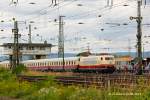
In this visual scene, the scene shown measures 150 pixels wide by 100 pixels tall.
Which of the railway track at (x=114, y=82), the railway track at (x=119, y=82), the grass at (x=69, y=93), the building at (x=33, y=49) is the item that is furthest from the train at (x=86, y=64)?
the grass at (x=69, y=93)

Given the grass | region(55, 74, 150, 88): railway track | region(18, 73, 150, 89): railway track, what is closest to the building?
region(18, 73, 150, 89): railway track

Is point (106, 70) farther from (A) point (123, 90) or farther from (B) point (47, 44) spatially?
(B) point (47, 44)

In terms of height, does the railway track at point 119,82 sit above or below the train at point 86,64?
above

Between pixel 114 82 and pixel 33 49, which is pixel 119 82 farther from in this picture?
pixel 33 49

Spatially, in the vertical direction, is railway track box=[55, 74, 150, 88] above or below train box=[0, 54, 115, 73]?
above

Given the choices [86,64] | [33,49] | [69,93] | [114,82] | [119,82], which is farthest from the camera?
[33,49]

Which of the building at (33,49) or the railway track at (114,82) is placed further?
the building at (33,49)

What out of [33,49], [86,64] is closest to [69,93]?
[86,64]

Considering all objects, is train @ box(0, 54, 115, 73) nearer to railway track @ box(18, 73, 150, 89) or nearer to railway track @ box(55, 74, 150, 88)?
railway track @ box(18, 73, 150, 89)

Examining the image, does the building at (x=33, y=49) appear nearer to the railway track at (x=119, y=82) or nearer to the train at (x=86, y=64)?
the train at (x=86, y=64)

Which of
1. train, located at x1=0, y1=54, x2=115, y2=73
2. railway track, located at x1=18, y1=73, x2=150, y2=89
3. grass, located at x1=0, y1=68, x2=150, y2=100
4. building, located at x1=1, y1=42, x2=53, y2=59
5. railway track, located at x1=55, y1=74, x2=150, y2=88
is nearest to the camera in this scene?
grass, located at x1=0, y1=68, x2=150, y2=100

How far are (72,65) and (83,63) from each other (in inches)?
166

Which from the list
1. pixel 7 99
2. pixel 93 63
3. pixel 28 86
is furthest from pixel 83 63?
pixel 7 99

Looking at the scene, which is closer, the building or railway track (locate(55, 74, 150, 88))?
railway track (locate(55, 74, 150, 88))
